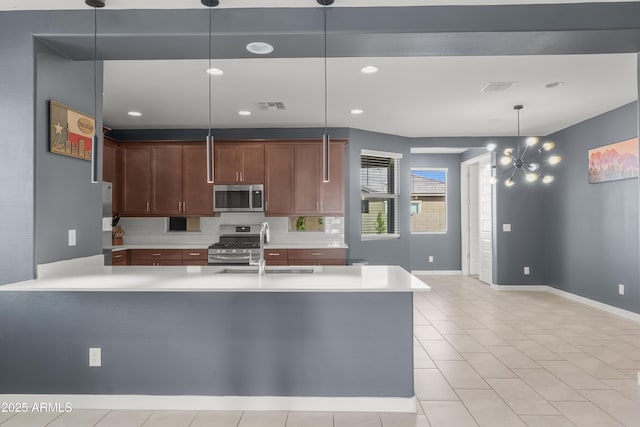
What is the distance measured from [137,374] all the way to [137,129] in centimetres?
448

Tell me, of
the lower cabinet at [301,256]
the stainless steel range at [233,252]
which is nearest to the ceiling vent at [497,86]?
the lower cabinet at [301,256]

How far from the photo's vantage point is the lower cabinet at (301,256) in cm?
553

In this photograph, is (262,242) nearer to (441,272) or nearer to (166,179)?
(166,179)

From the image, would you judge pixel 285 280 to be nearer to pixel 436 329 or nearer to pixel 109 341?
pixel 109 341

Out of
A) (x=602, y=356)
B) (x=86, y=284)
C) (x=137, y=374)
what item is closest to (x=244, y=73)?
(x=86, y=284)

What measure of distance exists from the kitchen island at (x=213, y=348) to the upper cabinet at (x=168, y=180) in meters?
3.35

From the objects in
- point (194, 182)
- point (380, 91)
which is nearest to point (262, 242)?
point (380, 91)

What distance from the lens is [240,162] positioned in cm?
585

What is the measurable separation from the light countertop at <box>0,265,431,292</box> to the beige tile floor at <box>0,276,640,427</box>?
2.66 feet

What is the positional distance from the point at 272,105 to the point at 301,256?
2004mm

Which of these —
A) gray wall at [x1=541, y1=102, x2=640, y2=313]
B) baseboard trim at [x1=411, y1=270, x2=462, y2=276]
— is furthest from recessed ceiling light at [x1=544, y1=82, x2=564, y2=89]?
baseboard trim at [x1=411, y1=270, x2=462, y2=276]

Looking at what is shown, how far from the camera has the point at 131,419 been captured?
8.13 feet

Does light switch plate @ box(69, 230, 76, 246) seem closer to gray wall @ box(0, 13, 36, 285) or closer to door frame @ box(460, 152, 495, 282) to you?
gray wall @ box(0, 13, 36, 285)

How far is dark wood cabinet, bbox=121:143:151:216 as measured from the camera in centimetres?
588
